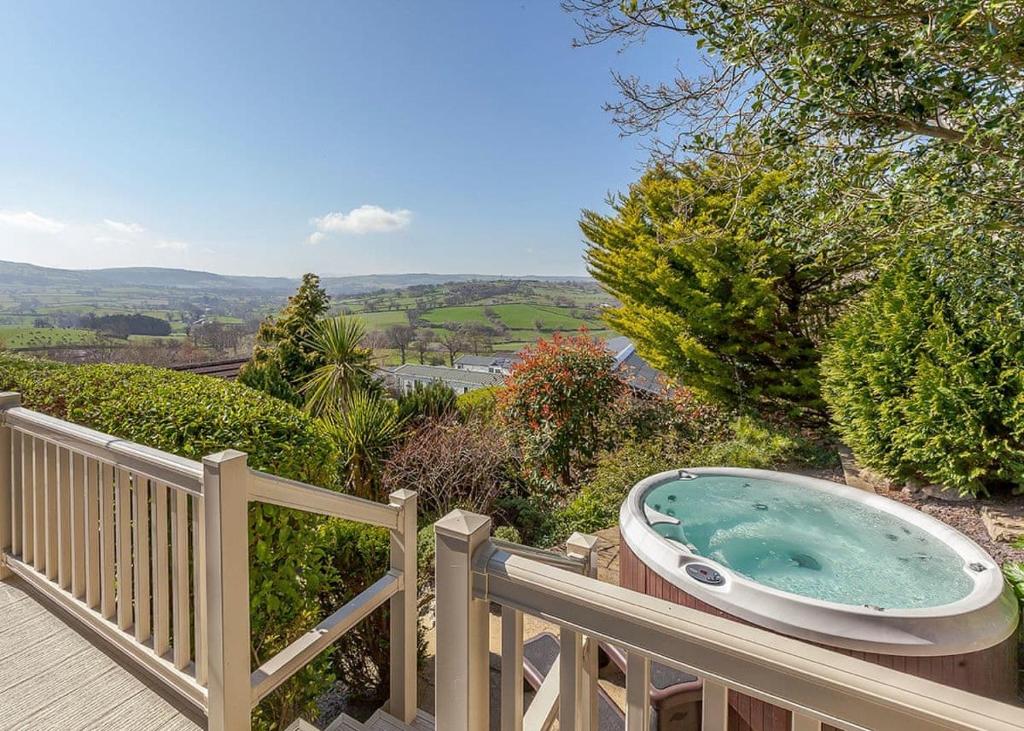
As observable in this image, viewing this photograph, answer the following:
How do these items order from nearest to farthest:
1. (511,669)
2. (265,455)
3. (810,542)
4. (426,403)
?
(511,669) < (265,455) < (810,542) < (426,403)

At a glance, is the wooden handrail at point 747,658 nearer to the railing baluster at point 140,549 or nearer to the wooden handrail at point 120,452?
the wooden handrail at point 120,452

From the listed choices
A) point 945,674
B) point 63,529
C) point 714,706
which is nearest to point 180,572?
point 63,529

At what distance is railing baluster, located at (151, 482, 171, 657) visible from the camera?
179cm

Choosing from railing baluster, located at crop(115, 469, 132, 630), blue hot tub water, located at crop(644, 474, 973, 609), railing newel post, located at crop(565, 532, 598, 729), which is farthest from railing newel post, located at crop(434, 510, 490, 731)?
blue hot tub water, located at crop(644, 474, 973, 609)

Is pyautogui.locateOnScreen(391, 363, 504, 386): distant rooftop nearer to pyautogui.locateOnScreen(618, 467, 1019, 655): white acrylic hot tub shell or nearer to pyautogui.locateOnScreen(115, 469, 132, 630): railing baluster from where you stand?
pyautogui.locateOnScreen(618, 467, 1019, 655): white acrylic hot tub shell

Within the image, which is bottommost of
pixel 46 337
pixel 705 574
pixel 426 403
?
pixel 705 574

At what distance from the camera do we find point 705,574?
9.91 feet

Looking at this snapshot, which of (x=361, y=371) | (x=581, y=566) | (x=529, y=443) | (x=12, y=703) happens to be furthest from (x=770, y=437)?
(x=12, y=703)

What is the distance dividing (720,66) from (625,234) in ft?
16.4

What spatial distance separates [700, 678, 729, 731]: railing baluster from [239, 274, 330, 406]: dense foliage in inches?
341

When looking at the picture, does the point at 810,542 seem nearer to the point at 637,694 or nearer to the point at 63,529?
the point at 637,694

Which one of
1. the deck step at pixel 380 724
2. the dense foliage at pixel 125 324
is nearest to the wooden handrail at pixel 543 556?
the deck step at pixel 380 724

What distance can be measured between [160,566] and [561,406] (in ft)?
18.7

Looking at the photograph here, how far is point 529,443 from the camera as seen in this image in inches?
→ 281
